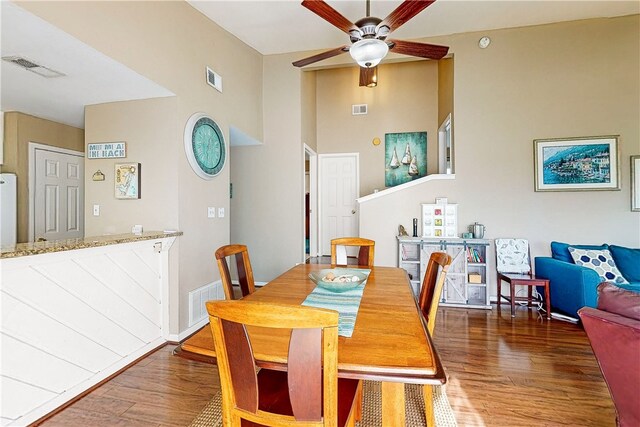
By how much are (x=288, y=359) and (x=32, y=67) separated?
2.88m

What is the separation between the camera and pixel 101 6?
2045 mm

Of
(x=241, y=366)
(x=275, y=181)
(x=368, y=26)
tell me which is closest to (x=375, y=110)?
(x=275, y=181)

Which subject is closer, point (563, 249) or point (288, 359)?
point (288, 359)

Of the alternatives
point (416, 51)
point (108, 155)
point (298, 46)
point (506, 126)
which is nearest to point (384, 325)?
point (416, 51)

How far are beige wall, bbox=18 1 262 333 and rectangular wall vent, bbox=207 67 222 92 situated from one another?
64 millimetres

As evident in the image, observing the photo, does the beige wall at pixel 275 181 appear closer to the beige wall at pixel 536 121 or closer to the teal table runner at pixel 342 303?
the beige wall at pixel 536 121

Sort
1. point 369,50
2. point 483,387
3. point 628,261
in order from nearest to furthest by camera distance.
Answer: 1. point 483,387
2. point 369,50
3. point 628,261

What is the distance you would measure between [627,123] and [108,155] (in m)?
5.81

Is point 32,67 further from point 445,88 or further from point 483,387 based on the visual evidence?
point 445,88

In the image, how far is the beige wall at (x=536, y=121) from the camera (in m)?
3.62

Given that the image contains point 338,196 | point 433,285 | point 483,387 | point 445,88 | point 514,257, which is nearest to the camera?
point 433,285

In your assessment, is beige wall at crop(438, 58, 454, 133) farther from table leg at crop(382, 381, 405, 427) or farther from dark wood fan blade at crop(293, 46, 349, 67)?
table leg at crop(382, 381, 405, 427)

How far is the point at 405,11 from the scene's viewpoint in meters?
2.14

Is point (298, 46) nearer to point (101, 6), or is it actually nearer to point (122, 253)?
point (101, 6)
